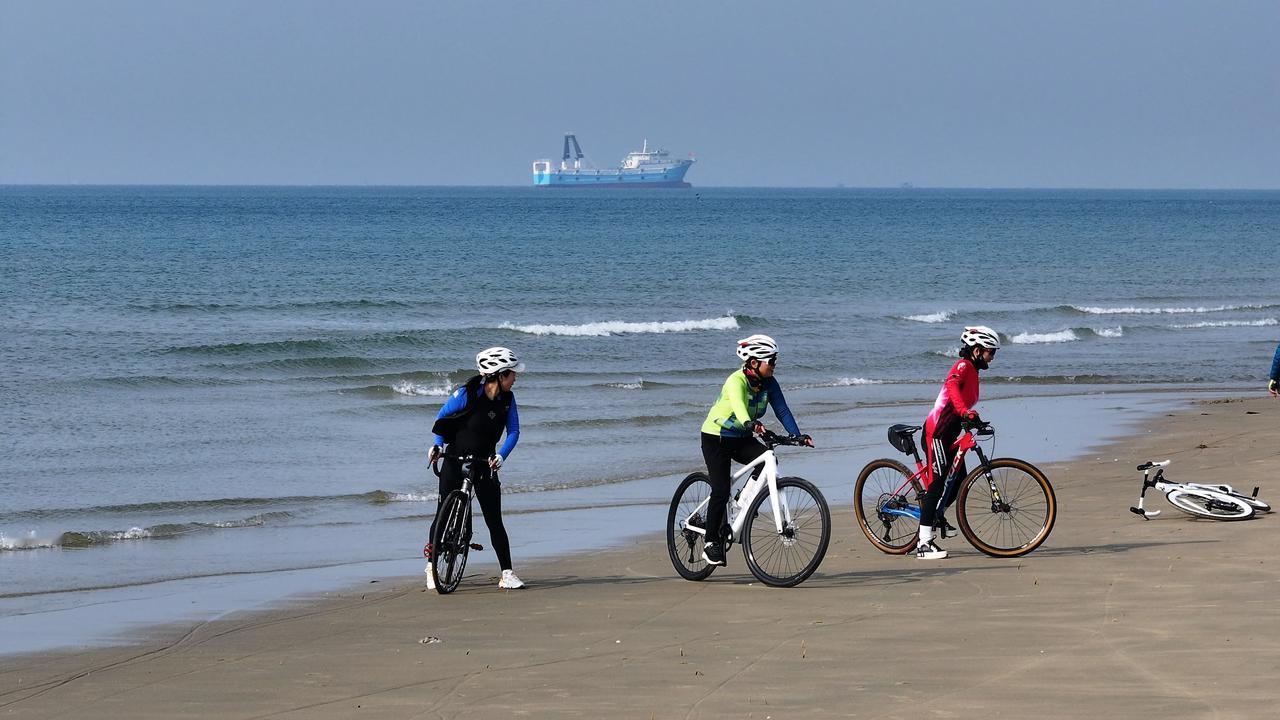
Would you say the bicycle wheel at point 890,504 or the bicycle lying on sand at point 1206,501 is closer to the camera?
the bicycle wheel at point 890,504

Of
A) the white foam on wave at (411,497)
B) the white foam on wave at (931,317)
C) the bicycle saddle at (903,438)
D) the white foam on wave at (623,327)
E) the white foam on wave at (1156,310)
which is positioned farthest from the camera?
the white foam on wave at (1156,310)

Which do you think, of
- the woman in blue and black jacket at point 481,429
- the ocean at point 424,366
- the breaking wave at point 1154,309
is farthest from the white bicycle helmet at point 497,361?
the breaking wave at point 1154,309

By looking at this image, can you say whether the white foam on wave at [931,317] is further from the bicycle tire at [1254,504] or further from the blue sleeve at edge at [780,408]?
the blue sleeve at edge at [780,408]

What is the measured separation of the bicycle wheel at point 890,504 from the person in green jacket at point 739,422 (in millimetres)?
1391

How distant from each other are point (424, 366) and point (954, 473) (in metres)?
19.0

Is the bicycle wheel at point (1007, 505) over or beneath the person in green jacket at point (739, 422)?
beneath

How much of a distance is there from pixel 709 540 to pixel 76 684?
4175 mm

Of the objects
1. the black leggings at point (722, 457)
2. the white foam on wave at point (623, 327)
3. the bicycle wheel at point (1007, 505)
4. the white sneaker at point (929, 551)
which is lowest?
the white foam on wave at point (623, 327)

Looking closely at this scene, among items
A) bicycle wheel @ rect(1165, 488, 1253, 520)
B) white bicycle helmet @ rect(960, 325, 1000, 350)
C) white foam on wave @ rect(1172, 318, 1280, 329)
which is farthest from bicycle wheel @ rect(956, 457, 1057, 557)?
white foam on wave @ rect(1172, 318, 1280, 329)

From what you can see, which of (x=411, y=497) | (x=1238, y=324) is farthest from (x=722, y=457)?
(x=1238, y=324)

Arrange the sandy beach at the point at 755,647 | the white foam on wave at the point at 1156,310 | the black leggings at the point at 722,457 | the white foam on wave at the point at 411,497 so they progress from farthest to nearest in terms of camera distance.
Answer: the white foam on wave at the point at 1156,310, the white foam on wave at the point at 411,497, the black leggings at the point at 722,457, the sandy beach at the point at 755,647

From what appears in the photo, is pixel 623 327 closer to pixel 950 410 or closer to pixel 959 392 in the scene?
pixel 950 410

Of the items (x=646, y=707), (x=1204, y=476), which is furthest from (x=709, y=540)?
(x=1204, y=476)

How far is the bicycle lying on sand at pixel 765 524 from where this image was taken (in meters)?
9.33
